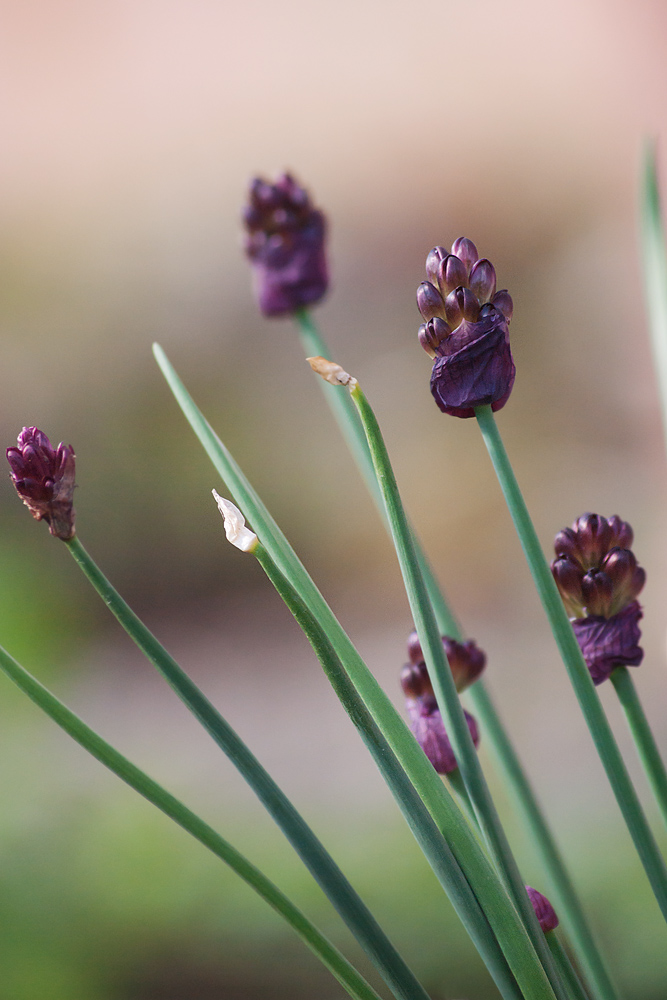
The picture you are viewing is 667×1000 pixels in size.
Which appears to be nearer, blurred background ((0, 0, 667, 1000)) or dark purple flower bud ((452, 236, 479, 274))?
dark purple flower bud ((452, 236, 479, 274))

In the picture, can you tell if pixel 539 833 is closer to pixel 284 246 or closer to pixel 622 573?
pixel 622 573

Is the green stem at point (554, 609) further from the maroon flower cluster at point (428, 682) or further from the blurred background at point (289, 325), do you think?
the blurred background at point (289, 325)

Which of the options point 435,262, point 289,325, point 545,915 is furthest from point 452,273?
point 289,325

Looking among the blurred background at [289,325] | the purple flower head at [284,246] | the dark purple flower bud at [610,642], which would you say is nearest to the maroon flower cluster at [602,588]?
the dark purple flower bud at [610,642]

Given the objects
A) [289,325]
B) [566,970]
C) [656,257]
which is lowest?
[566,970]

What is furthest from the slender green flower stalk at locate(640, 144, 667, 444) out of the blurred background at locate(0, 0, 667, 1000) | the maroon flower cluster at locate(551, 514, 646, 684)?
the blurred background at locate(0, 0, 667, 1000)

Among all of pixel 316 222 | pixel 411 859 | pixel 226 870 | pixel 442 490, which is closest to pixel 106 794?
pixel 226 870

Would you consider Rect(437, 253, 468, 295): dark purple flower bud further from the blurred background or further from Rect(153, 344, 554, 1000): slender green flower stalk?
the blurred background
